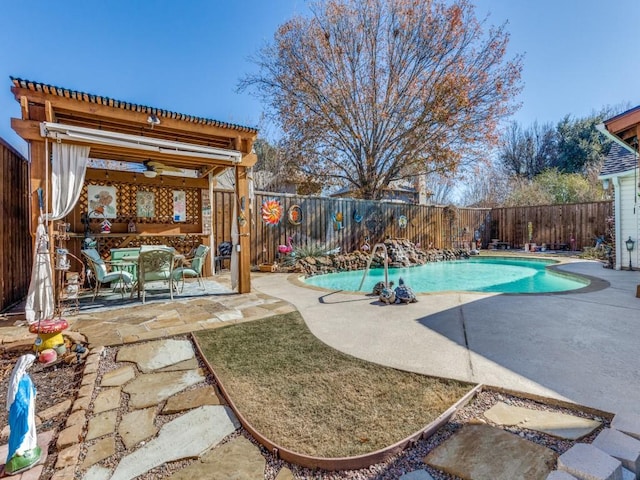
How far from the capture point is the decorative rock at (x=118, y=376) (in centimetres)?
246

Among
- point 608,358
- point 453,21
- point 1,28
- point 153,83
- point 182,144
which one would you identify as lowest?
point 608,358

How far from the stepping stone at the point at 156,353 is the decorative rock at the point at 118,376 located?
0.08 metres

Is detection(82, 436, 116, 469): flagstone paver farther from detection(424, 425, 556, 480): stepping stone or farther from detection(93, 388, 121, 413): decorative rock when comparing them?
detection(424, 425, 556, 480): stepping stone

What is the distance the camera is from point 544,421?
5.92 ft

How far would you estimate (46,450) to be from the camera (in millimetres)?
1763

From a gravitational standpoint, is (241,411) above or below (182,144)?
below

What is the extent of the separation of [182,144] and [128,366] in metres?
3.53

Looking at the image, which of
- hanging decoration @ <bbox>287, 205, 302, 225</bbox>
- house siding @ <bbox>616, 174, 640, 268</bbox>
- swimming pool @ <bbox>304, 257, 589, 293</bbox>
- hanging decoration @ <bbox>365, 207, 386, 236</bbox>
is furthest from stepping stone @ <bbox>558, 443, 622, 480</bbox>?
hanging decoration @ <bbox>365, 207, 386, 236</bbox>

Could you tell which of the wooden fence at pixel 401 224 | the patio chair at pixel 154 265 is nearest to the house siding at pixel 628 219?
the wooden fence at pixel 401 224

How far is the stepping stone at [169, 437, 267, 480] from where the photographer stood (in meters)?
1.52

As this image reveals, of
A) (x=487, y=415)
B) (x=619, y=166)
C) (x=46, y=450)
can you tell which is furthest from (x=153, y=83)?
(x=619, y=166)

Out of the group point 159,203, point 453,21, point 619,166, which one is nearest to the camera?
point 159,203

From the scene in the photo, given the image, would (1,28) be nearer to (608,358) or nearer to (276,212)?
(276,212)

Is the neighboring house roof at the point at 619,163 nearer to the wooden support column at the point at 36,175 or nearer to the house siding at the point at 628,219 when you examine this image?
the house siding at the point at 628,219
